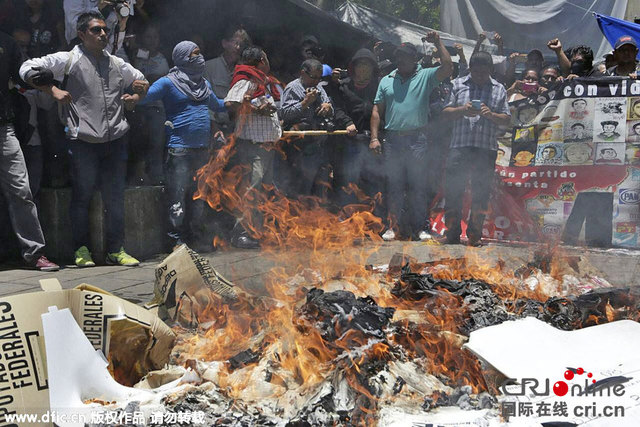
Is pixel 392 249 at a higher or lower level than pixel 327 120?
lower

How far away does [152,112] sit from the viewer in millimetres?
7922

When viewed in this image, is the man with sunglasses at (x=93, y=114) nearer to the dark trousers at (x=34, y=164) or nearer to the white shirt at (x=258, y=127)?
the dark trousers at (x=34, y=164)

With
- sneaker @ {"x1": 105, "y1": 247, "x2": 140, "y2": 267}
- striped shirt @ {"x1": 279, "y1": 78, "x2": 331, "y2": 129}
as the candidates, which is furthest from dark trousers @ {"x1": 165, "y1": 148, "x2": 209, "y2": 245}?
striped shirt @ {"x1": 279, "y1": 78, "x2": 331, "y2": 129}

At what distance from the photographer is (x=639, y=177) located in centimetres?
816

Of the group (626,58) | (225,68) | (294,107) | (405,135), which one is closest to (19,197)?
(225,68)

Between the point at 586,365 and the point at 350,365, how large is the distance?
1.36 meters

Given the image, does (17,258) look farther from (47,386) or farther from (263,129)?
(47,386)

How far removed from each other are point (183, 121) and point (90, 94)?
111 cm

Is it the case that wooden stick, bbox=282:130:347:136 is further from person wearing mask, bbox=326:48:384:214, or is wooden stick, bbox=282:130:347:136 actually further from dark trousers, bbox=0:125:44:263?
dark trousers, bbox=0:125:44:263

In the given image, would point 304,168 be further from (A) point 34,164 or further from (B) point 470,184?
(A) point 34,164

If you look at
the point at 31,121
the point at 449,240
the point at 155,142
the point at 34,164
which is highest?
the point at 31,121

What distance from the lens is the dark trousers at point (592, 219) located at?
8.35 m

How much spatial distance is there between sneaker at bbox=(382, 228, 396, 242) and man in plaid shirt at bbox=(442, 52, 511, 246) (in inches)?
30.7

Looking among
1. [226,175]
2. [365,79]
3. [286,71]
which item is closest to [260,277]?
[226,175]
